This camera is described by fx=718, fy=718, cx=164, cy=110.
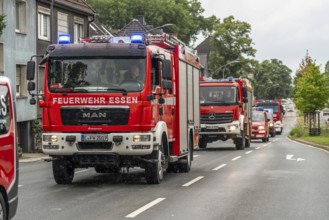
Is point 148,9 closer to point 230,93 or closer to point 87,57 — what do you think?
point 230,93

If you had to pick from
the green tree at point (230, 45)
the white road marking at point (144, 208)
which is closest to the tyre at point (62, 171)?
the white road marking at point (144, 208)

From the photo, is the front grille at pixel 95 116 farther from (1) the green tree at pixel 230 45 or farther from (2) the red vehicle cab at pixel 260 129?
(1) the green tree at pixel 230 45

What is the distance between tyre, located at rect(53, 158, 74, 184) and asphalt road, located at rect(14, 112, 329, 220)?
0.20 meters

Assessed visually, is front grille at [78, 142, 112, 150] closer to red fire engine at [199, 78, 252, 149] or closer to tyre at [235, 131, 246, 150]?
red fire engine at [199, 78, 252, 149]

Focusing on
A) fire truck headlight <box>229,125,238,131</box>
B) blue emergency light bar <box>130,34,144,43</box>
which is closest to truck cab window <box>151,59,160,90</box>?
blue emergency light bar <box>130,34,144,43</box>

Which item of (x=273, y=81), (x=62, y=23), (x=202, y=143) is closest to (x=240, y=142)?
(x=202, y=143)

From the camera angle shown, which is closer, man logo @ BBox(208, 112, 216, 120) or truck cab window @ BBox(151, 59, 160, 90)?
truck cab window @ BBox(151, 59, 160, 90)

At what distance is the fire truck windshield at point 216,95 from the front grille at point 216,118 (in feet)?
1.76

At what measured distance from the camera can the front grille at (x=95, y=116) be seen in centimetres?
1431

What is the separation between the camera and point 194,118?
779 inches

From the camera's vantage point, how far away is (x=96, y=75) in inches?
572

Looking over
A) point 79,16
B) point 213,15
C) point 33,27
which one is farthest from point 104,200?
point 213,15

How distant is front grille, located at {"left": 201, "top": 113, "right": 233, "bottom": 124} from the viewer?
101 feet

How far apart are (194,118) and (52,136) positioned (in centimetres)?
612
